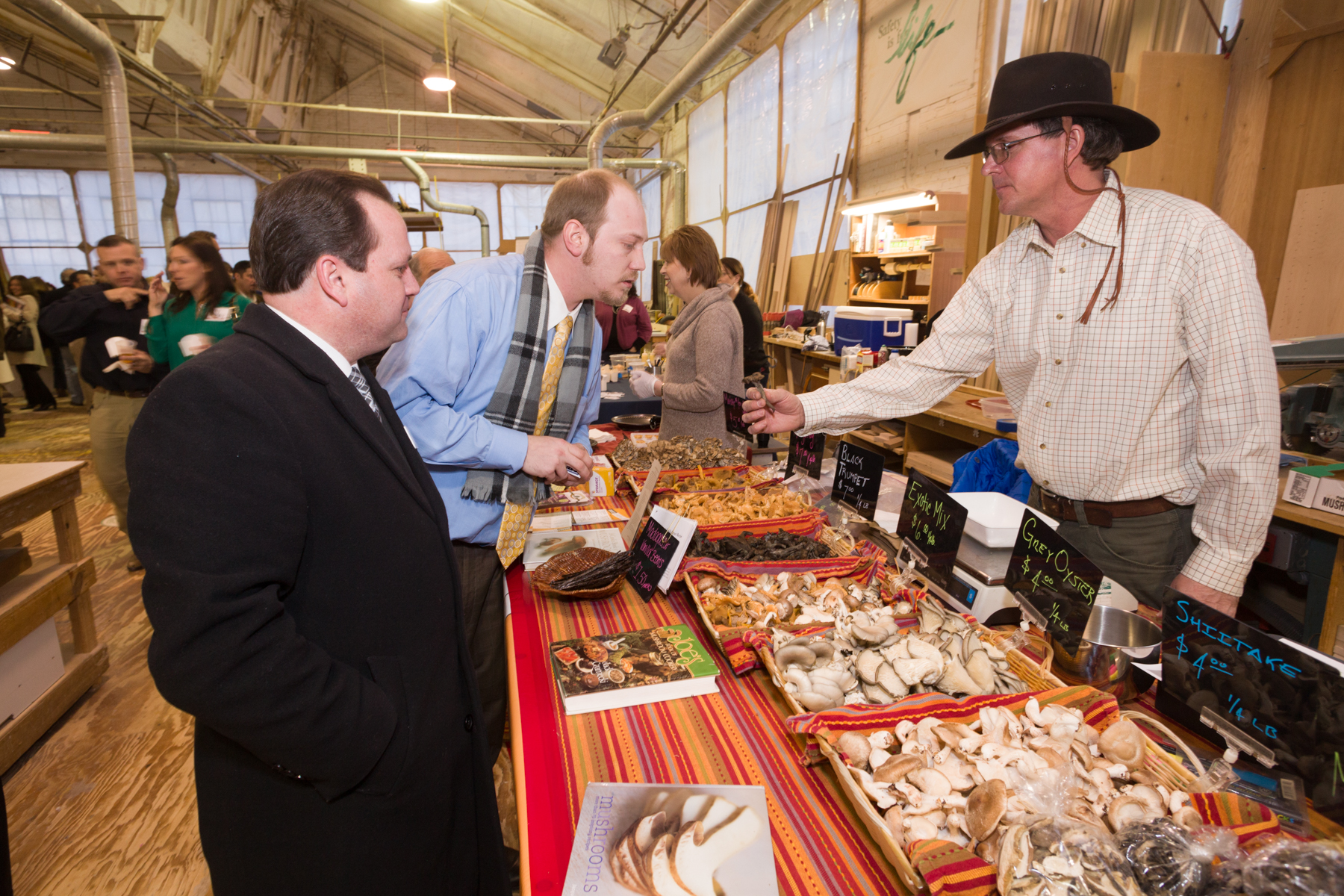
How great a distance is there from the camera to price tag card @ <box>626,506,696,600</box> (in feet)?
5.52

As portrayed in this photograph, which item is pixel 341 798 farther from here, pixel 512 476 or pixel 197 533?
pixel 512 476

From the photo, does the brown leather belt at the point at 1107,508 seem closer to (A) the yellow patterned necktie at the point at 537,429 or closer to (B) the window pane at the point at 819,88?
(A) the yellow patterned necktie at the point at 537,429

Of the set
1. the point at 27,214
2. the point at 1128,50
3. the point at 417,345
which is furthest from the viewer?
the point at 27,214

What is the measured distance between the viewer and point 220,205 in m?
16.5

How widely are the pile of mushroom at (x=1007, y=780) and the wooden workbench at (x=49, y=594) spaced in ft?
10.4

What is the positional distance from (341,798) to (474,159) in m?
12.9

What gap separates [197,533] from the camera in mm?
879

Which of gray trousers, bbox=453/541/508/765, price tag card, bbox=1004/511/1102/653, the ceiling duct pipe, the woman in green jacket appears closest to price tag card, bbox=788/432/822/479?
price tag card, bbox=1004/511/1102/653

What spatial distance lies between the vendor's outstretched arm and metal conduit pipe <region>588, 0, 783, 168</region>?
5626 mm

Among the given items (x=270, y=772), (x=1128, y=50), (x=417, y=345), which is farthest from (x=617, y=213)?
(x=1128, y=50)

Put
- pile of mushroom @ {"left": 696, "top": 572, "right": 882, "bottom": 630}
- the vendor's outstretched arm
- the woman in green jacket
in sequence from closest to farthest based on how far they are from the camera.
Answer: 1. pile of mushroom @ {"left": 696, "top": 572, "right": 882, "bottom": 630}
2. the vendor's outstretched arm
3. the woman in green jacket

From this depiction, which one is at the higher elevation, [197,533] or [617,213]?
[617,213]

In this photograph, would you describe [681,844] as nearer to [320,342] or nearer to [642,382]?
[320,342]

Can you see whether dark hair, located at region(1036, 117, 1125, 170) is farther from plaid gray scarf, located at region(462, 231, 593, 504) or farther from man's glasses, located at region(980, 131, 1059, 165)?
plaid gray scarf, located at region(462, 231, 593, 504)
